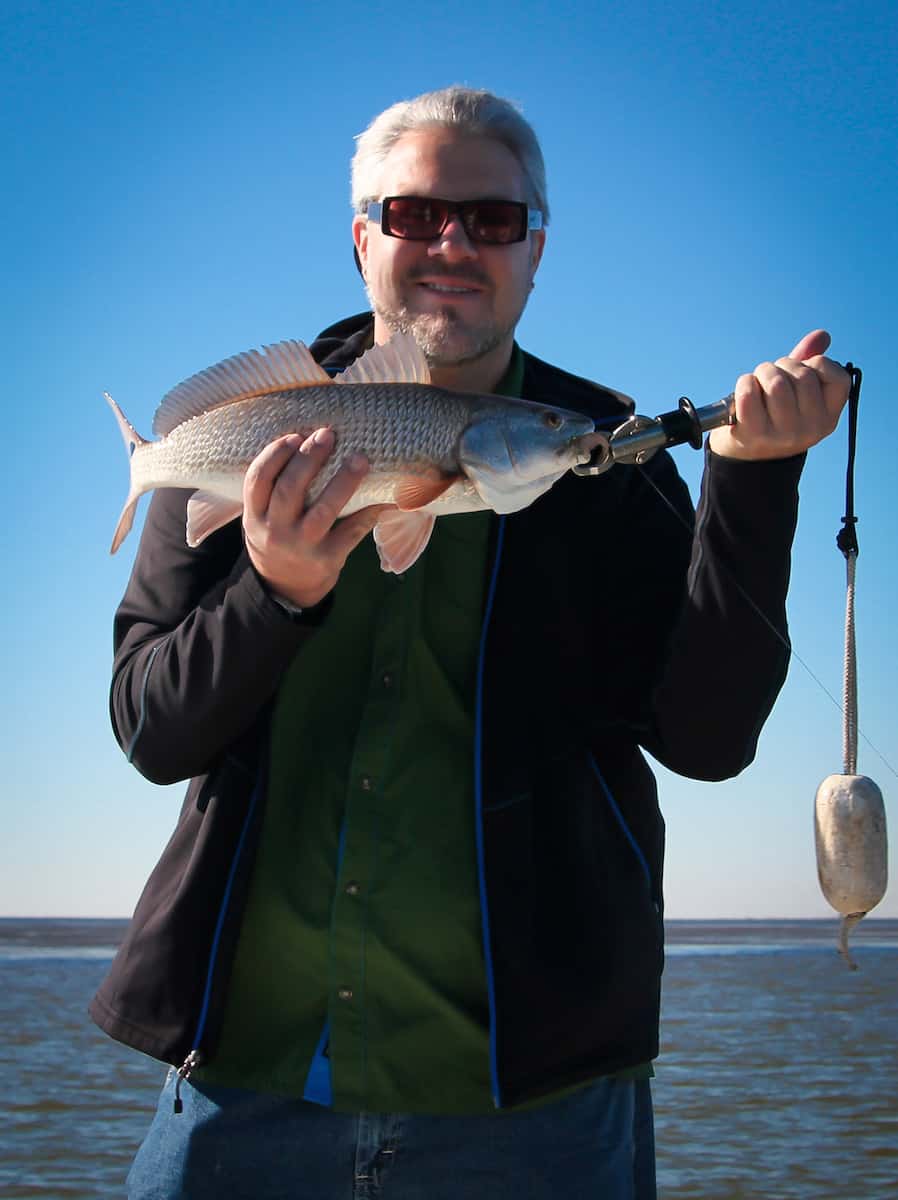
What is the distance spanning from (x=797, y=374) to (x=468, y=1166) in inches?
86.2

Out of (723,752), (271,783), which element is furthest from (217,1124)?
(723,752)

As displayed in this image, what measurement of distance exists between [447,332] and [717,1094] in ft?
33.3

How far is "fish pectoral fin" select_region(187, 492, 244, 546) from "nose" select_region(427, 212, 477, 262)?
3.43 ft

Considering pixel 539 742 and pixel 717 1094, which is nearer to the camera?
pixel 539 742

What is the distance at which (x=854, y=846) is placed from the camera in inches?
125

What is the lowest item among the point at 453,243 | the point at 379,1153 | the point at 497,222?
the point at 379,1153

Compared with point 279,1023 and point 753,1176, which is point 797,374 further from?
point 753,1176

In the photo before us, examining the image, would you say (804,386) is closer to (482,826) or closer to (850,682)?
(850,682)

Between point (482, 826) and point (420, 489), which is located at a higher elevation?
point (420, 489)

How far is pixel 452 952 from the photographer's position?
10.3ft

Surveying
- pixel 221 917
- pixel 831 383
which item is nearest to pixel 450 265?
pixel 831 383

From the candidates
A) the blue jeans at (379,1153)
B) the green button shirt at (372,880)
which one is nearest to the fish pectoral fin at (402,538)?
the green button shirt at (372,880)

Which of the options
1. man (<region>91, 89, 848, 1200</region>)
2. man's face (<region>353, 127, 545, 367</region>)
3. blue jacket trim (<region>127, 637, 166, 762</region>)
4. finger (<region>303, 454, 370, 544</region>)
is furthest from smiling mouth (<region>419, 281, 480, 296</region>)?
blue jacket trim (<region>127, 637, 166, 762</region>)

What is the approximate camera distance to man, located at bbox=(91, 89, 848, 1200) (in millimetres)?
3041
